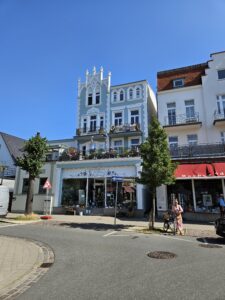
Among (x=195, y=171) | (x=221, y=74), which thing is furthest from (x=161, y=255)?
(x=221, y=74)

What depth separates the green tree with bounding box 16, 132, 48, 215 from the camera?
64.0ft

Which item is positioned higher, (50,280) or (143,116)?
(143,116)

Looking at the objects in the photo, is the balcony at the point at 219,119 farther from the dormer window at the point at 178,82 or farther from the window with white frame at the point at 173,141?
the dormer window at the point at 178,82

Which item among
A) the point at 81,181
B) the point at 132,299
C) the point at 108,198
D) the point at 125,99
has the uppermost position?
the point at 125,99

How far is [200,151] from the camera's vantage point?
2072 centimetres

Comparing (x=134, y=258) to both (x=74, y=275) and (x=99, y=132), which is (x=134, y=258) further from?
(x=99, y=132)

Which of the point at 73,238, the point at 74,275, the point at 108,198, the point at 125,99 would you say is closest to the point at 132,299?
the point at 74,275

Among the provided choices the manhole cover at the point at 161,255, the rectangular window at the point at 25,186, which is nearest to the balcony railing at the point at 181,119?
the rectangular window at the point at 25,186

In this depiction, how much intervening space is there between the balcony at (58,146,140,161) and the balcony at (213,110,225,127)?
7.48 metres

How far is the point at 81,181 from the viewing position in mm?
25031

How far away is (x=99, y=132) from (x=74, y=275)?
2308cm

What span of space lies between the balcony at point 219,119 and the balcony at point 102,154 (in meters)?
7.48

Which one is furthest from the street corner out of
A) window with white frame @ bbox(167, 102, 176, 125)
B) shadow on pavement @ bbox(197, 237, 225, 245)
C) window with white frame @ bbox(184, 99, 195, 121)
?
window with white frame @ bbox(184, 99, 195, 121)

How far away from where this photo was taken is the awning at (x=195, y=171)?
18281 millimetres
